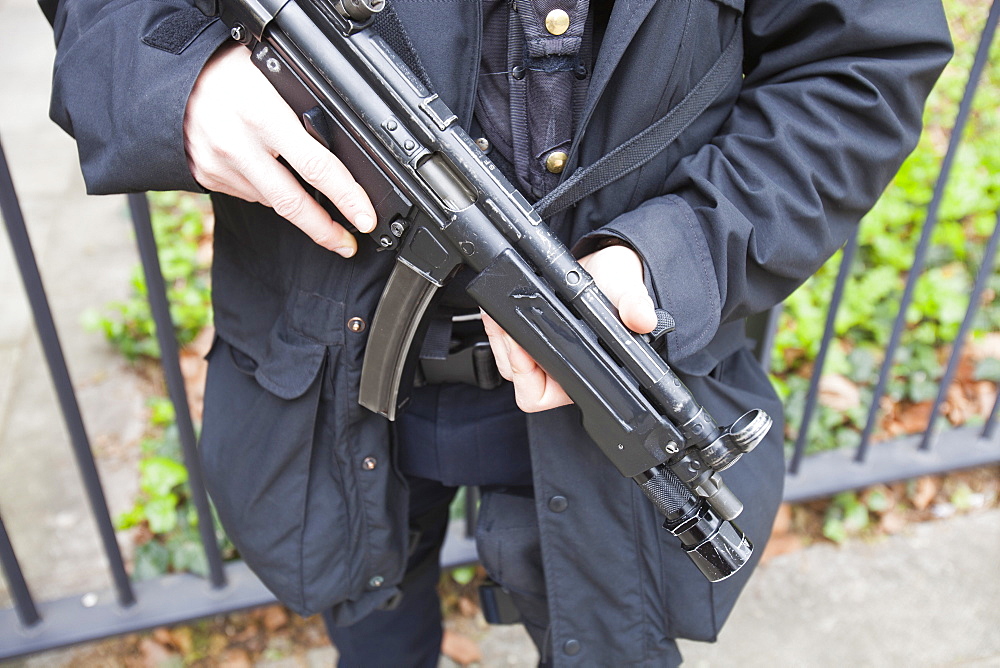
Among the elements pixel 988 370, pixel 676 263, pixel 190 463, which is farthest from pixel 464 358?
pixel 988 370

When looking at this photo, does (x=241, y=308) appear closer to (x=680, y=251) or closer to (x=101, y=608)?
(x=680, y=251)

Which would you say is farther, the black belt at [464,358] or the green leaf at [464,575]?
the green leaf at [464,575]

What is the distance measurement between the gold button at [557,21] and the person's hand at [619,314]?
0.92 ft

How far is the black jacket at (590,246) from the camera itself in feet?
3.50

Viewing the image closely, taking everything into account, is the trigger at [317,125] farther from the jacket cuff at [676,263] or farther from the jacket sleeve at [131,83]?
the jacket cuff at [676,263]

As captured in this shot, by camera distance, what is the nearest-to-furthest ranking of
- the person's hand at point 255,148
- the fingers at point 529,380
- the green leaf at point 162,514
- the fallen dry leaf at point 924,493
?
the person's hand at point 255,148, the fingers at point 529,380, the green leaf at point 162,514, the fallen dry leaf at point 924,493

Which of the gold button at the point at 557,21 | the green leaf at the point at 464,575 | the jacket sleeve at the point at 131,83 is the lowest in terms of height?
the green leaf at the point at 464,575

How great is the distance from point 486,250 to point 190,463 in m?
1.16

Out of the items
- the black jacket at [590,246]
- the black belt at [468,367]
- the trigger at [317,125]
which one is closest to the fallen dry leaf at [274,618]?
the black jacket at [590,246]

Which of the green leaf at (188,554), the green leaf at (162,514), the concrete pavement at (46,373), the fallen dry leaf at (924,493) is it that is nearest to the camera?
the green leaf at (188,554)

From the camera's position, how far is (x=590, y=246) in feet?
3.77

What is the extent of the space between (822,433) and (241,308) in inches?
76.3

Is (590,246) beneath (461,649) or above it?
above

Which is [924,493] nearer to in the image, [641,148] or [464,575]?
[464,575]
